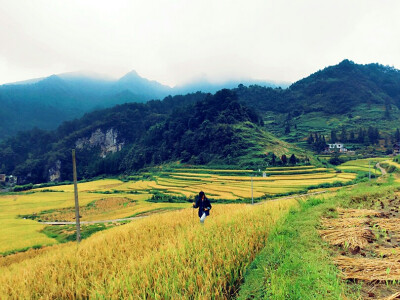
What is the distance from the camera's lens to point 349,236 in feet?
13.4

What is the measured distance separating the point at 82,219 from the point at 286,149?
5502 centimetres

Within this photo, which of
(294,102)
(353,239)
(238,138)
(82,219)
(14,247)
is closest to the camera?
(353,239)

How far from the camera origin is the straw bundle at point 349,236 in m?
3.85

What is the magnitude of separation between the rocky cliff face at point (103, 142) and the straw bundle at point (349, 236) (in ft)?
468

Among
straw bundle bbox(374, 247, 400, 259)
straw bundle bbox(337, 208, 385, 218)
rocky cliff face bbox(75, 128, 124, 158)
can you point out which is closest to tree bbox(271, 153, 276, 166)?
straw bundle bbox(337, 208, 385, 218)

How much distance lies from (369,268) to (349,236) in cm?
126

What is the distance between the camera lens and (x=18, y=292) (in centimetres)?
359

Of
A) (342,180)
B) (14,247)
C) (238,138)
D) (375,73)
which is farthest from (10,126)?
(375,73)

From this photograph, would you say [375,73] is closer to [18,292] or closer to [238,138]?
[238,138]

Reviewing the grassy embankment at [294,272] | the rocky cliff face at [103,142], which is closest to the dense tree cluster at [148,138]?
the rocky cliff face at [103,142]

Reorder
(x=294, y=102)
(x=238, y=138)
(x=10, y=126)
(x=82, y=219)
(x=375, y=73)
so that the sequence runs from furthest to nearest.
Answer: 1. (x=10, y=126)
2. (x=375, y=73)
3. (x=294, y=102)
4. (x=238, y=138)
5. (x=82, y=219)

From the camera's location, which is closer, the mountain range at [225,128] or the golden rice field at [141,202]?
the golden rice field at [141,202]

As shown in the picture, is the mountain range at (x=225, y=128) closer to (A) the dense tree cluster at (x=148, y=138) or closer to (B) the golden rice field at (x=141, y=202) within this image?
(A) the dense tree cluster at (x=148, y=138)

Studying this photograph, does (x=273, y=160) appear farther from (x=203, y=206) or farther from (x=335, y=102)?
(x=335, y=102)
